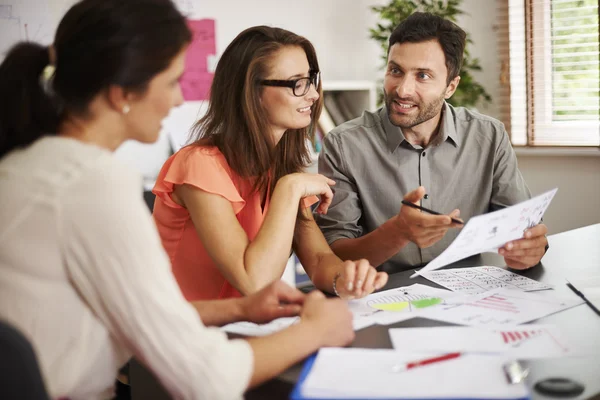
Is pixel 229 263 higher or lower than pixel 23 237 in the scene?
lower

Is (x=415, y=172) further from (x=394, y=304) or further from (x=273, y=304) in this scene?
(x=273, y=304)

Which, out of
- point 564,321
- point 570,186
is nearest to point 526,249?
point 564,321

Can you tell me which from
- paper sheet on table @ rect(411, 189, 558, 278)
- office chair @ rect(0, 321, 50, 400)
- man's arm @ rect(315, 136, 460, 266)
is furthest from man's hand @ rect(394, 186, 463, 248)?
office chair @ rect(0, 321, 50, 400)

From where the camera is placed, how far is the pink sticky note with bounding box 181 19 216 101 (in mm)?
3170

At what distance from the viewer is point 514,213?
4.37 feet

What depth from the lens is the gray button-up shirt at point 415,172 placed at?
202 centimetres

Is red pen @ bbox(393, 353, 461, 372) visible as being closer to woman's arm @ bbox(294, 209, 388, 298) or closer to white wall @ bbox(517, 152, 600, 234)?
woman's arm @ bbox(294, 209, 388, 298)

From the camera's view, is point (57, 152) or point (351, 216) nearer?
point (57, 152)

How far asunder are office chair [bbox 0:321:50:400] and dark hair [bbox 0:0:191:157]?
1.16 ft

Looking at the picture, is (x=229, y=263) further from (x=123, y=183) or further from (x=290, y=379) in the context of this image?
(x=123, y=183)

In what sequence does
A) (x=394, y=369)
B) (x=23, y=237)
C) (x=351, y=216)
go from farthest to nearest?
(x=351, y=216)
(x=394, y=369)
(x=23, y=237)

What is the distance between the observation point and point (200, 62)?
126 inches

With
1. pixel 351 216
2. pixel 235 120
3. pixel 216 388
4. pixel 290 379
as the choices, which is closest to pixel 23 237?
pixel 216 388

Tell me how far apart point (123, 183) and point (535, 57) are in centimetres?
346
